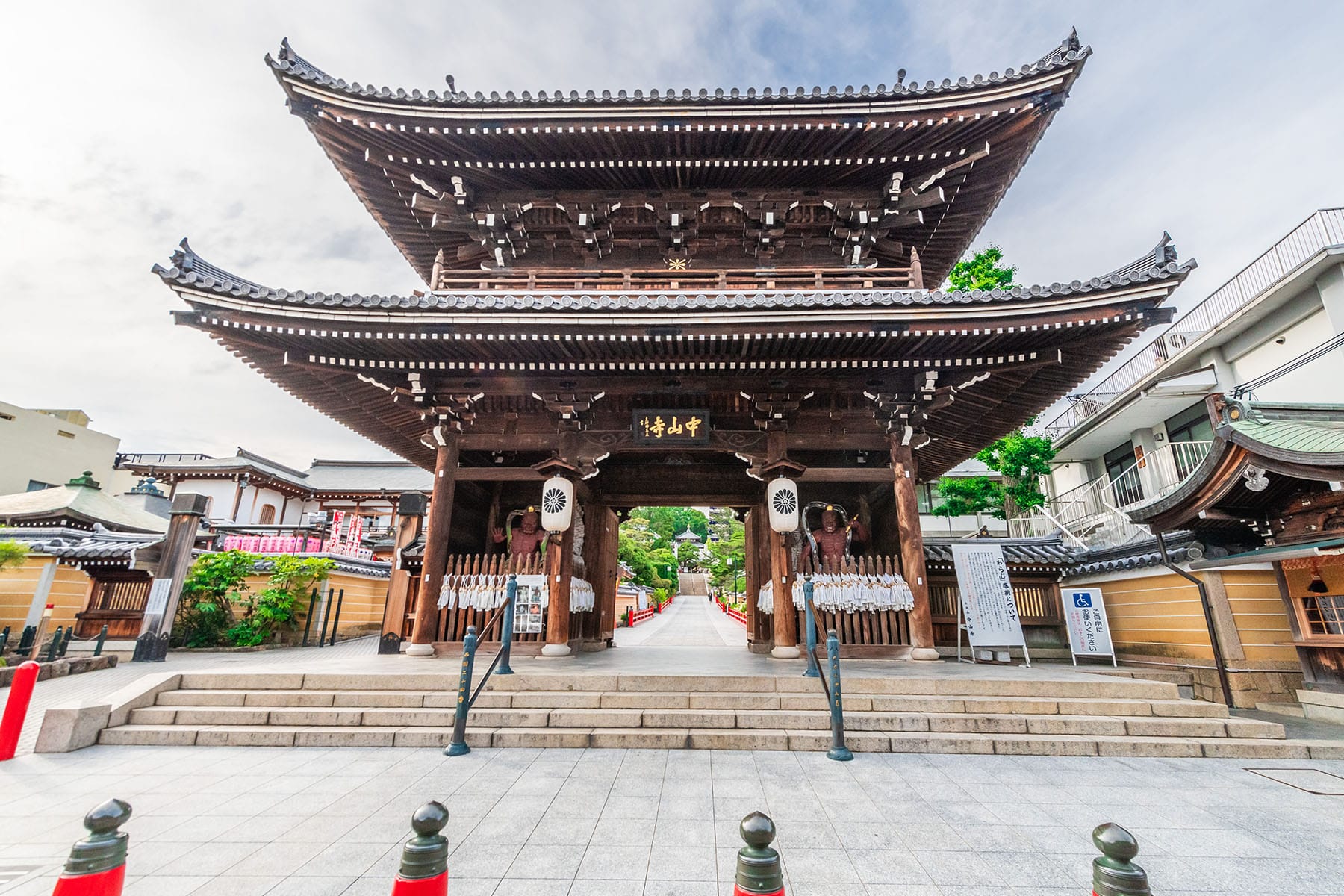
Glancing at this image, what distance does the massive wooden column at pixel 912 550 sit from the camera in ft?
30.4

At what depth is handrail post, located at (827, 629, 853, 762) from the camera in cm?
580

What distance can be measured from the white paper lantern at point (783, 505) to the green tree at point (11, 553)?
16538 mm

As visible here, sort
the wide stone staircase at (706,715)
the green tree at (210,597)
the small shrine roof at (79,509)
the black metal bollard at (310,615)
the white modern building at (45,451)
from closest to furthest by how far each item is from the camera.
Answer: the wide stone staircase at (706,715), the green tree at (210,597), the black metal bollard at (310,615), the small shrine roof at (79,509), the white modern building at (45,451)

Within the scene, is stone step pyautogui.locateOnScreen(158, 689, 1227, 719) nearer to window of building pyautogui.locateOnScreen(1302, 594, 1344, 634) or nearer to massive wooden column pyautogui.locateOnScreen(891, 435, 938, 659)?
massive wooden column pyautogui.locateOnScreen(891, 435, 938, 659)

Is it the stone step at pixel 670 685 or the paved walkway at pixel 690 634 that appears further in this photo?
the paved walkway at pixel 690 634

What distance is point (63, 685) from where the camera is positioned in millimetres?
10305

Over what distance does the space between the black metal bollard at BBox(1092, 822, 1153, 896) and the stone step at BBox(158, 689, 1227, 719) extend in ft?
17.3

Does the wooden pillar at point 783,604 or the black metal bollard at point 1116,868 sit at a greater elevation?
the wooden pillar at point 783,604

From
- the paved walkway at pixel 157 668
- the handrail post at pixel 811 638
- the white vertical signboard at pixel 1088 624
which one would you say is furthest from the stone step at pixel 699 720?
the white vertical signboard at pixel 1088 624

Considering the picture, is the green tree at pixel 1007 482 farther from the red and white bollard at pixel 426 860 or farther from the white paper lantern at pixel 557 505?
the red and white bollard at pixel 426 860

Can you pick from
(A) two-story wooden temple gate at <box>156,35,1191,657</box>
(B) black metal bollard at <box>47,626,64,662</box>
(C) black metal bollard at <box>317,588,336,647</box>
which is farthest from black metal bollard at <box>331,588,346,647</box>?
(A) two-story wooden temple gate at <box>156,35,1191,657</box>

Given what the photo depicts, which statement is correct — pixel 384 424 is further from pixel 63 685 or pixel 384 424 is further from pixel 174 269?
pixel 63 685

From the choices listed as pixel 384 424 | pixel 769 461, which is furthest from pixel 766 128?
pixel 384 424

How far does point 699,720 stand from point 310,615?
15.4m
